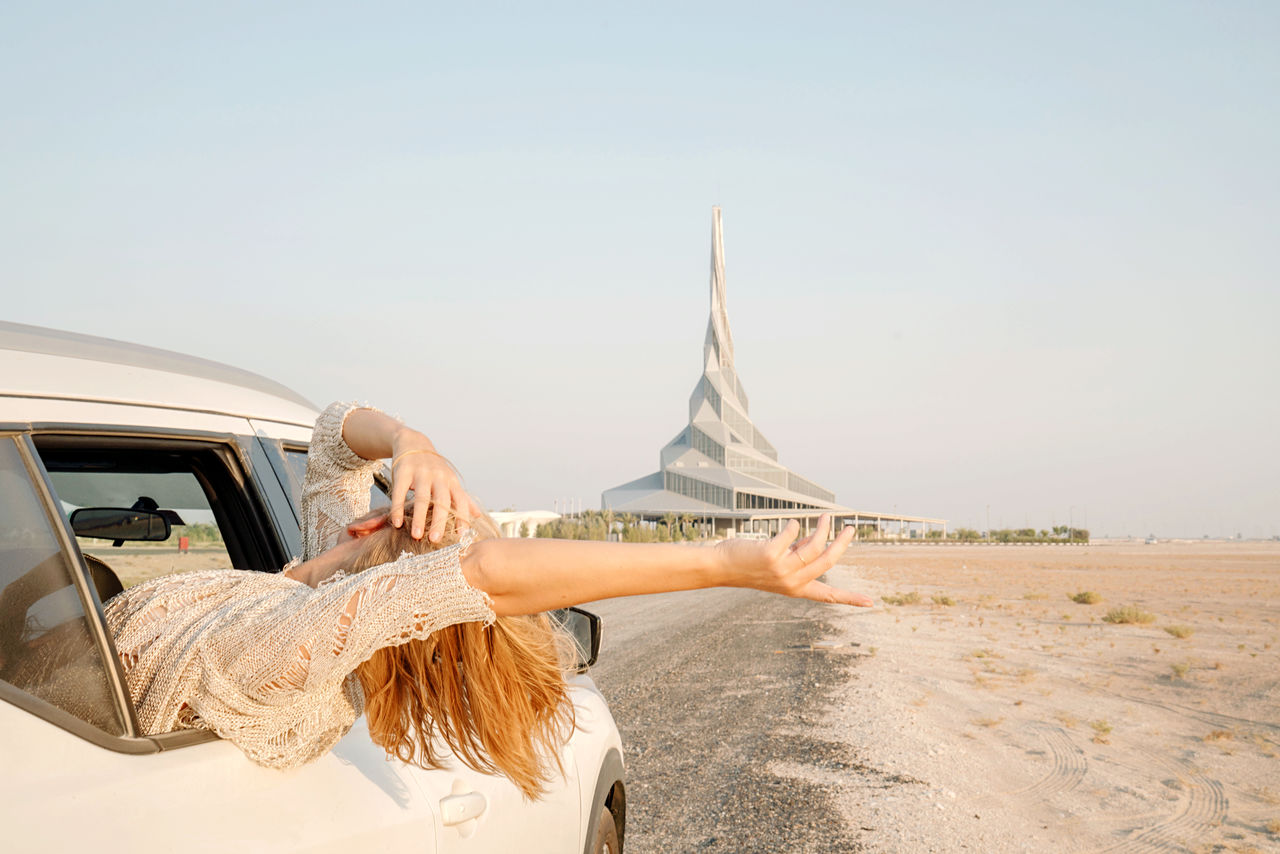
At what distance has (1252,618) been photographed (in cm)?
2289

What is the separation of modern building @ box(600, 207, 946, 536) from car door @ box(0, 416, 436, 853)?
337ft

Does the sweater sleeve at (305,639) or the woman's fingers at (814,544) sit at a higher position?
the woman's fingers at (814,544)

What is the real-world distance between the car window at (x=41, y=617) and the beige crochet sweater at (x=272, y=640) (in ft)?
0.31

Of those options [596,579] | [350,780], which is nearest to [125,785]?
[350,780]

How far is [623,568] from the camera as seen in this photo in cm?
142

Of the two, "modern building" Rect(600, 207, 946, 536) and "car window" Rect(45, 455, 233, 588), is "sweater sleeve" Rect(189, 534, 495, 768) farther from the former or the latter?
"modern building" Rect(600, 207, 946, 536)

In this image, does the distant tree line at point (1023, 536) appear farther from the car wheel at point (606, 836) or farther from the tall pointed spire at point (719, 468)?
the car wheel at point (606, 836)

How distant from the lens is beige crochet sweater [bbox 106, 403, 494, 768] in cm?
144

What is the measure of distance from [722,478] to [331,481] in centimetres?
11266

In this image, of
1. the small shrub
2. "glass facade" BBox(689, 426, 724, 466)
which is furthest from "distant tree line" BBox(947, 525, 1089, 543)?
the small shrub

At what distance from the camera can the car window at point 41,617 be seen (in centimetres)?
148

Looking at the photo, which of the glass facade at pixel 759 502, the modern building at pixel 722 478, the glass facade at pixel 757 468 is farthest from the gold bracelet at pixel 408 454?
the glass facade at pixel 757 468

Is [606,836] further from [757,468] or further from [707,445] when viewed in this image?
[707,445]

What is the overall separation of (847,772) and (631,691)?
3828mm
